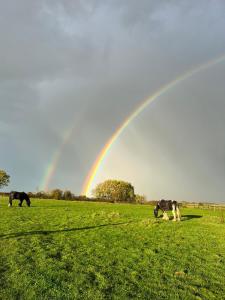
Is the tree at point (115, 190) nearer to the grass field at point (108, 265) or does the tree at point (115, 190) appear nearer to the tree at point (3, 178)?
the tree at point (3, 178)

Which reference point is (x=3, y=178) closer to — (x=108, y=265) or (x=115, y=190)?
(x=115, y=190)

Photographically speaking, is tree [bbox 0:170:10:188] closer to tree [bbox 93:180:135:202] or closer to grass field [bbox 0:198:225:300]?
tree [bbox 93:180:135:202]

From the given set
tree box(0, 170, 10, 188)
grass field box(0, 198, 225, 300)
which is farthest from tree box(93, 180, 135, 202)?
grass field box(0, 198, 225, 300)

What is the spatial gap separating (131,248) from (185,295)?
632cm

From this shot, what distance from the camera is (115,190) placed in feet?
440

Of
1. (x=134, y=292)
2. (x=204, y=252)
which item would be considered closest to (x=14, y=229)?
(x=204, y=252)

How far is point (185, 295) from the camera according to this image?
937 cm

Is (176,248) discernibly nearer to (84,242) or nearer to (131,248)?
(131,248)

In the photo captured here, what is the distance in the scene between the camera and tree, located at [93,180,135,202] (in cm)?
13375

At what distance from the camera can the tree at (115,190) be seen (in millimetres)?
133750

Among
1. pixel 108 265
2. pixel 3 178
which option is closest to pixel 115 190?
pixel 3 178

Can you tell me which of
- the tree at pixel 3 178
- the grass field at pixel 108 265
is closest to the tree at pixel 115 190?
the tree at pixel 3 178

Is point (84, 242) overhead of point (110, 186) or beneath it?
beneath

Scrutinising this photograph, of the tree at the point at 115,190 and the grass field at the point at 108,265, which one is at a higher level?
the tree at the point at 115,190
